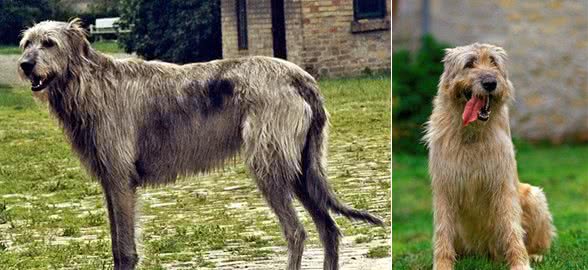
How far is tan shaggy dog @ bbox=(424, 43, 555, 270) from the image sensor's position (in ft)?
19.3

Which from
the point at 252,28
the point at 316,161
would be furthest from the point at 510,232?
the point at 252,28

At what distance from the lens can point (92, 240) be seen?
6.06m

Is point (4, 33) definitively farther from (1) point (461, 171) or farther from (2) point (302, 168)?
(1) point (461, 171)

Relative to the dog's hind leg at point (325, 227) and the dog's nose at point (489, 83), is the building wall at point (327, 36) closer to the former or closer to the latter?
the dog's hind leg at point (325, 227)

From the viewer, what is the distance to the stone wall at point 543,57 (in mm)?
12688

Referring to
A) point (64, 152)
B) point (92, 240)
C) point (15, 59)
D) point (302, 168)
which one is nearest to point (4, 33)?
point (15, 59)

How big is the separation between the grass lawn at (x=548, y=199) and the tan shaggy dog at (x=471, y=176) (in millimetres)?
165

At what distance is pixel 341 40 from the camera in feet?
20.7

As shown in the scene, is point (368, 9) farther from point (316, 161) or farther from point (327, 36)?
point (316, 161)

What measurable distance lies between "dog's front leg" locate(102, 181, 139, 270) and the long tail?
30.8 inches

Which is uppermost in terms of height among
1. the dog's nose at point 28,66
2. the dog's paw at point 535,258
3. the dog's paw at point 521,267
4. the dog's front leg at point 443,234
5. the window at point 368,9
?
the window at point 368,9

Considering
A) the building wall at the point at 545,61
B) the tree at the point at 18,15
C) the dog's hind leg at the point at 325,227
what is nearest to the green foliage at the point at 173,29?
the tree at the point at 18,15

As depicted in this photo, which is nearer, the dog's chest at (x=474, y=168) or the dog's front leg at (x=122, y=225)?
the dog's front leg at (x=122, y=225)

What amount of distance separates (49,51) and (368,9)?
157 centimetres
